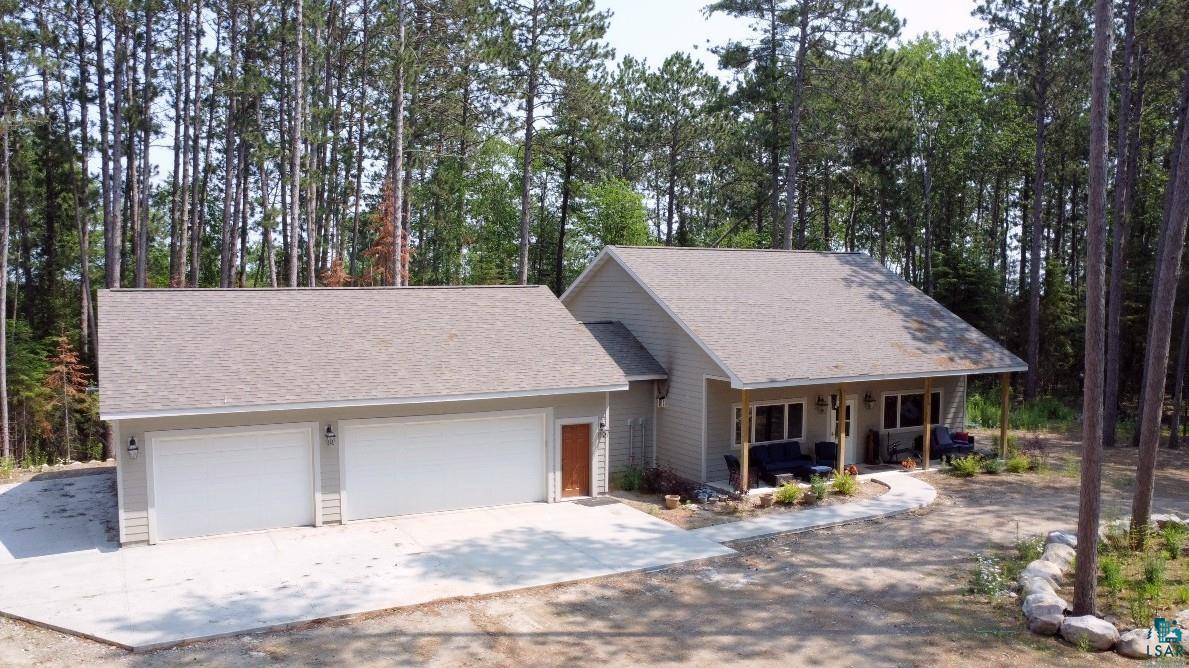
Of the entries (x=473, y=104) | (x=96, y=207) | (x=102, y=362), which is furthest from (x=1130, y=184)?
(x=96, y=207)

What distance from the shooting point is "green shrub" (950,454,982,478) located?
55.9 feet

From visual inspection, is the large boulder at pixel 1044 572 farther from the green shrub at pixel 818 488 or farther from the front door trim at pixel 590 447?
the front door trim at pixel 590 447

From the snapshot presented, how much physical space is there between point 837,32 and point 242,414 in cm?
2150

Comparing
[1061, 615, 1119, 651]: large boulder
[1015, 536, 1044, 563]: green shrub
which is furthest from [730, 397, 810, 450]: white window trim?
[1061, 615, 1119, 651]: large boulder

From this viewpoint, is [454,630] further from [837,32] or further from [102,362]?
[837,32]

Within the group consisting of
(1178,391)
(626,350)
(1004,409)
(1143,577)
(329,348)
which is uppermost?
(329,348)

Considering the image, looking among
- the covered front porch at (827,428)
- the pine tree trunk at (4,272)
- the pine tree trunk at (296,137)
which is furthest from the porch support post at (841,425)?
the pine tree trunk at (4,272)

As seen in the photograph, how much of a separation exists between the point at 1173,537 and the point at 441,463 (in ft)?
36.0

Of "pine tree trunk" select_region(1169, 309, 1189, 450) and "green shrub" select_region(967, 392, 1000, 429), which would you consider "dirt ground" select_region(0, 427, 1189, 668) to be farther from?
"green shrub" select_region(967, 392, 1000, 429)

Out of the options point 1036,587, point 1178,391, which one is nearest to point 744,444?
point 1036,587

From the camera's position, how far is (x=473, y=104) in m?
29.5

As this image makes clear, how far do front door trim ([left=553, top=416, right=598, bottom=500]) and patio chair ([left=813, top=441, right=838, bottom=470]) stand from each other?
15.6ft

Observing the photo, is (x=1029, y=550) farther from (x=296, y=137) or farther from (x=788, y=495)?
(x=296, y=137)

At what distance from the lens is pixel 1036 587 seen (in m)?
9.68
